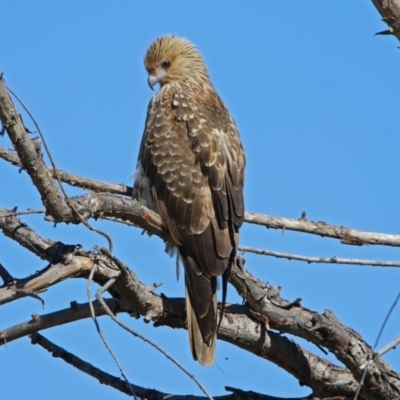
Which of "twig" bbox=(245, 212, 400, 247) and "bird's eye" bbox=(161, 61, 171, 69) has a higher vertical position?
"bird's eye" bbox=(161, 61, 171, 69)

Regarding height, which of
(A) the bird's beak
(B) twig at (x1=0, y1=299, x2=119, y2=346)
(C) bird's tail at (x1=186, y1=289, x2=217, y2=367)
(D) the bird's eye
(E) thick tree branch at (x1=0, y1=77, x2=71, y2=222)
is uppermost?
(D) the bird's eye

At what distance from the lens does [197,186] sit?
5969mm

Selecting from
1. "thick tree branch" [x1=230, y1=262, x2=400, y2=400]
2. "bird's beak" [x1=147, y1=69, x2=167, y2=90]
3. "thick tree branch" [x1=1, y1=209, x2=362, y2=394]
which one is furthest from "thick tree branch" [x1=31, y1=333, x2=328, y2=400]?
"bird's beak" [x1=147, y1=69, x2=167, y2=90]

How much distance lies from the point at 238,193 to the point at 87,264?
1.60 meters

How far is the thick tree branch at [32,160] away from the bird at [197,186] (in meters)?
1.39

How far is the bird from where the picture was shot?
5387mm

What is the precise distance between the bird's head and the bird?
28cm

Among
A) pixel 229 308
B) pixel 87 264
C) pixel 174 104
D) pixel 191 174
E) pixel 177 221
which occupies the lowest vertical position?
pixel 87 264

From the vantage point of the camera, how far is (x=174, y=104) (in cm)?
648

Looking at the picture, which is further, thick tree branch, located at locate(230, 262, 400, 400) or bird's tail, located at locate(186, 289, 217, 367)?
bird's tail, located at locate(186, 289, 217, 367)

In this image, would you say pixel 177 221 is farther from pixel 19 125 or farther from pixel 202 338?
pixel 19 125

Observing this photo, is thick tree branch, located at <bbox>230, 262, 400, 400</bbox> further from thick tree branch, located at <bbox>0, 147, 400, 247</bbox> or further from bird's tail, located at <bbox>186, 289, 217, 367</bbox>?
thick tree branch, located at <bbox>0, 147, 400, 247</bbox>

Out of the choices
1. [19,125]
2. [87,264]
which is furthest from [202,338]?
[19,125]

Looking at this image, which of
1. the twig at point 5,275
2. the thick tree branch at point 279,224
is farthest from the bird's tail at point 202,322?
the twig at point 5,275
